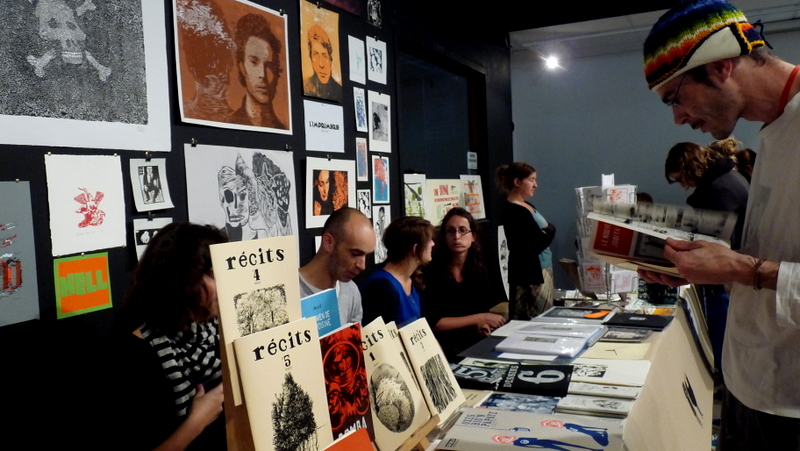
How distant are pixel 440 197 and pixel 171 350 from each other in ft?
9.55

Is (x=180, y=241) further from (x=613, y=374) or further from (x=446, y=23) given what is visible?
→ (x=446, y=23)

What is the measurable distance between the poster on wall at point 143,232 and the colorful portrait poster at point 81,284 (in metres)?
0.11

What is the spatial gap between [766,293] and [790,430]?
308 mm

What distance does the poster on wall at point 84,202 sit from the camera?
66.4 inches

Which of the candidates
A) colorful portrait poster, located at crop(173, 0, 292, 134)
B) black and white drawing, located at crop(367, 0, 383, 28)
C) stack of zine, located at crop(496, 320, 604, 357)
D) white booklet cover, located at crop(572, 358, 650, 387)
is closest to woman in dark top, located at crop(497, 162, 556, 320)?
black and white drawing, located at crop(367, 0, 383, 28)

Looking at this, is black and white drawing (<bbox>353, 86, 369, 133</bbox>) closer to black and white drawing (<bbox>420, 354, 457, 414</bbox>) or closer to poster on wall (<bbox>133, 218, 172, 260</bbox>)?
poster on wall (<bbox>133, 218, 172, 260</bbox>)

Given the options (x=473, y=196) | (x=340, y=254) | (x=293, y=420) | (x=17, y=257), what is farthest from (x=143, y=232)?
(x=473, y=196)

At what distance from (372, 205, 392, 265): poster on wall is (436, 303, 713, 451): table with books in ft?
3.47

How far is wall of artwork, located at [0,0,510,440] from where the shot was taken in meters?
1.61

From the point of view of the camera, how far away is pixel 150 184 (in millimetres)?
1982

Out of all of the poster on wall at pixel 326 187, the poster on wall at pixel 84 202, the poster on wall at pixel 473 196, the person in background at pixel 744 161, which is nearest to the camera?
the poster on wall at pixel 84 202

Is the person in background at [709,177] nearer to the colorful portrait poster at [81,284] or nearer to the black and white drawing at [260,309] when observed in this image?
the black and white drawing at [260,309]

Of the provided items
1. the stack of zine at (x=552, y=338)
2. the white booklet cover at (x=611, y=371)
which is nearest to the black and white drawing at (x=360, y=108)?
the stack of zine at (x=552, y=338)

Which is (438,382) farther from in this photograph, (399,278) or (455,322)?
(455,322)
